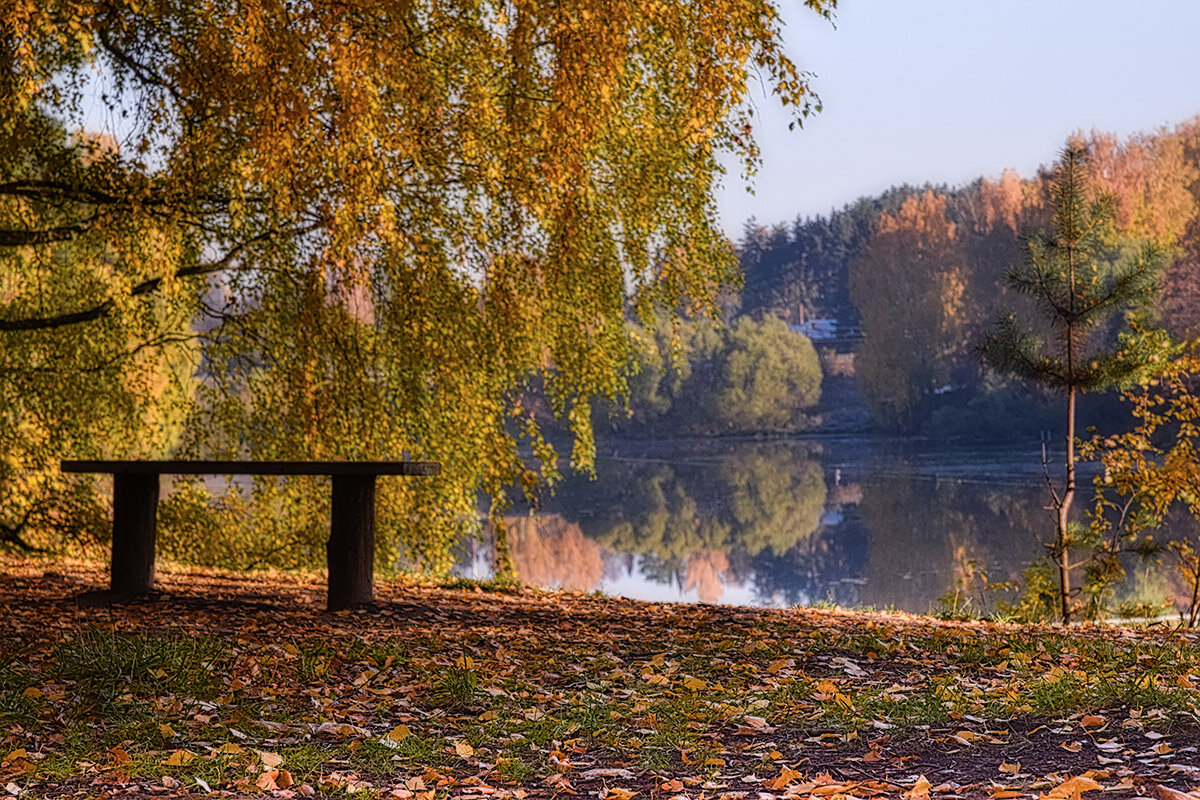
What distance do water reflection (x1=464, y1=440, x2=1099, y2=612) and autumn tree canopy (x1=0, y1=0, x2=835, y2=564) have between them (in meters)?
9.70

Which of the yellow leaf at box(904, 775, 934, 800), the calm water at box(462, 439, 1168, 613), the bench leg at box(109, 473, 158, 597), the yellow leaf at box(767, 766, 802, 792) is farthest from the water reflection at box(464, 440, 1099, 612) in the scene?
the yellow leaf at box(904, 775, 934, 800)

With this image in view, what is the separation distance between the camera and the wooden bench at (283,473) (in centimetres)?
664

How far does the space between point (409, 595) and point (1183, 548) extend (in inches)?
221

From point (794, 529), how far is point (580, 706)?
89.3 ft

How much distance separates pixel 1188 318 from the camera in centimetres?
3303

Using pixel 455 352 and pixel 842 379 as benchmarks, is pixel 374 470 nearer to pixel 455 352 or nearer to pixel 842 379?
pixel 455 352

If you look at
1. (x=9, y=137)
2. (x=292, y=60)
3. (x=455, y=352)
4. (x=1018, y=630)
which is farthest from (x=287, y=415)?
(x=1018, y=630)

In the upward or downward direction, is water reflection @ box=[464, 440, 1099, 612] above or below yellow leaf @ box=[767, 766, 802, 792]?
below

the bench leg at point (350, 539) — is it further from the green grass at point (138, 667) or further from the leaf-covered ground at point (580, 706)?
the green grass at point (138, 667)

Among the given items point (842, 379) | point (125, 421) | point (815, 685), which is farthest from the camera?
point (842, 379)

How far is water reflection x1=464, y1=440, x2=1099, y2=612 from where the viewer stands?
23906 mm

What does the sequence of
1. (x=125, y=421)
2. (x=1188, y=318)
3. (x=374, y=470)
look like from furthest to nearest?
(x=1188, y=318) → (x=125, y=421) → (x=374, y=470)

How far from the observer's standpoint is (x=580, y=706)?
15.3 feet

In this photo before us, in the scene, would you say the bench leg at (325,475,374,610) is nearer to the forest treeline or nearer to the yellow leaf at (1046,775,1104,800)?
the yellow leaf at (1046,775,1104,800)
